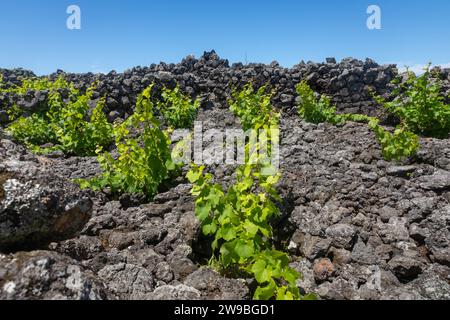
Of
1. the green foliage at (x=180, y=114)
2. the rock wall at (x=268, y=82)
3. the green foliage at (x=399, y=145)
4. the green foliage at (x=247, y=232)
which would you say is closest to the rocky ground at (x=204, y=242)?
the green foliage at (x=399, y=145)

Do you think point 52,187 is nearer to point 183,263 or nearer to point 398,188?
point 183,263

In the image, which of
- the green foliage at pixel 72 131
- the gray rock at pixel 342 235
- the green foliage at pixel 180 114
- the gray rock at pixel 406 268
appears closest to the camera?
the gray rock at pixel 406 268

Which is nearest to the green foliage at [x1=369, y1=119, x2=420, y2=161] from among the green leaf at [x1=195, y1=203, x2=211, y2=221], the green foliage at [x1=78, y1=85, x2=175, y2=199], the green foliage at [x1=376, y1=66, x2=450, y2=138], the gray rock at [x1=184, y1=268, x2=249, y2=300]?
the green foliage at [x1=376, y1=66, x2=450, y2=138]

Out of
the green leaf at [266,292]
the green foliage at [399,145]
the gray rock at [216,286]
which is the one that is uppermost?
the green foliage at [399,145]

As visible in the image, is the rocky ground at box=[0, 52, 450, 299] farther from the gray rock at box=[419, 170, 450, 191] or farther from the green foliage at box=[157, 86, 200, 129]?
the green foliage at box=[157, 86, 200, 129]

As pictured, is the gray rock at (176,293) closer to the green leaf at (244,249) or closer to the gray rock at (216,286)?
the gray rock at (216,286)

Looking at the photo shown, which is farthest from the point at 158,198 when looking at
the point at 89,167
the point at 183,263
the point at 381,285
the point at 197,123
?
the point at 197,123

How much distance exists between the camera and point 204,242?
164 inches

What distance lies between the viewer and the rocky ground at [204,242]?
2.54m

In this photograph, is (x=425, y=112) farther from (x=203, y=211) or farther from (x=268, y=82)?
(x=203, y=211)

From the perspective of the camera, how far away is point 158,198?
4.95m

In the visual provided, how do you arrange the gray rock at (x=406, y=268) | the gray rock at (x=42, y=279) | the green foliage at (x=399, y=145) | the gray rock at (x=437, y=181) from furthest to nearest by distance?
the green foliage at (x=399, y=145) → the gray rock at (x=437, y=181) → the gray rock at (x=406, y=268) → the gray rock at (x=42, y=279)

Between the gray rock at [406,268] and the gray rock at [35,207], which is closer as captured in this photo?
the gray rock at [35,207]
